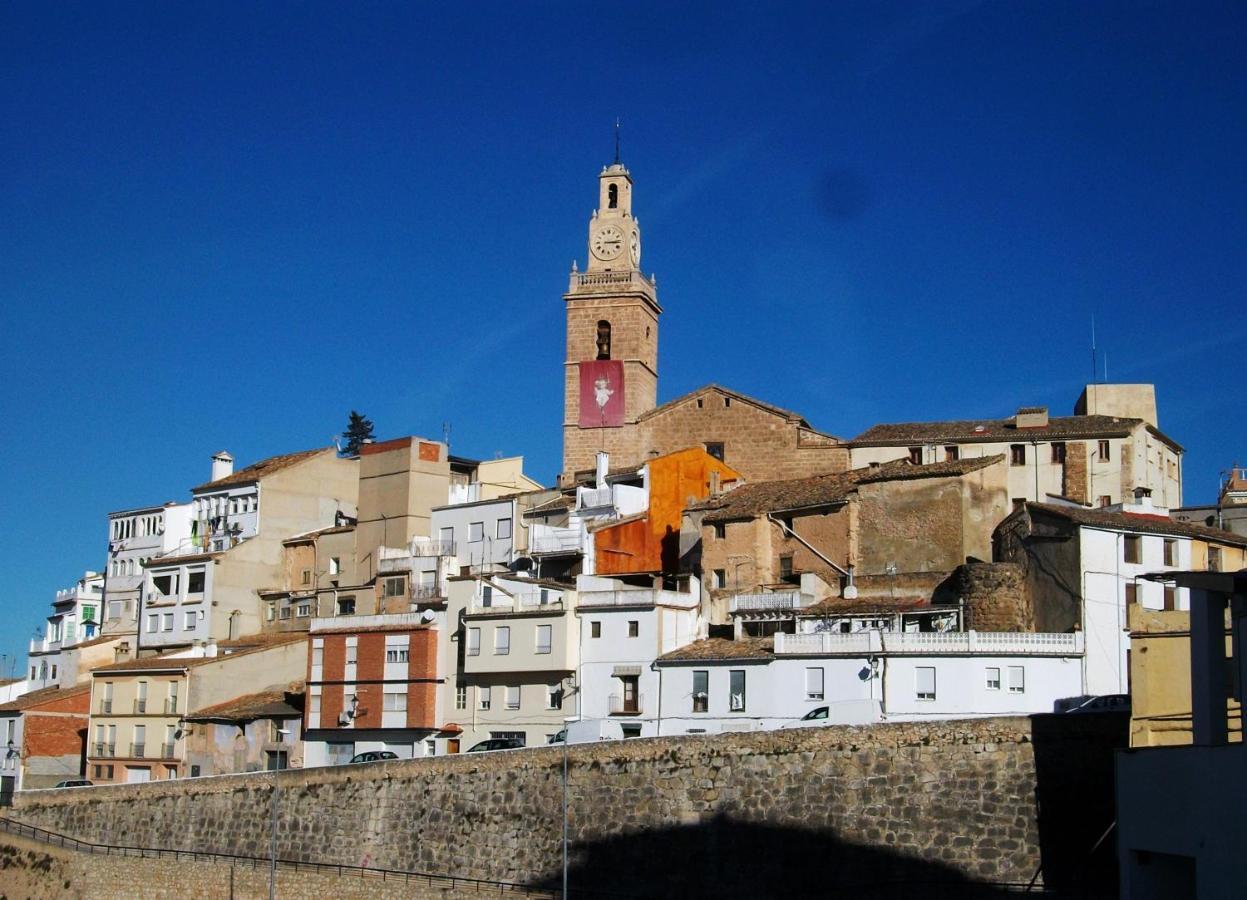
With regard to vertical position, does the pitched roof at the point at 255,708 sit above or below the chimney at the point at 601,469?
below

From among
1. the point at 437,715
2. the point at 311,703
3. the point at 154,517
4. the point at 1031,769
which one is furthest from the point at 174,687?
the point at 1031,769

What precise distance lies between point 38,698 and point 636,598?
3235cm

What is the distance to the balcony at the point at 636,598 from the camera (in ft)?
176

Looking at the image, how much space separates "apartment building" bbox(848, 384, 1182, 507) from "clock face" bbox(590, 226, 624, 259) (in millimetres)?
18711

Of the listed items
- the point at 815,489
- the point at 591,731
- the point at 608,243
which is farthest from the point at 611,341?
the point at 591,731

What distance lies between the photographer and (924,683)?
45906 mm

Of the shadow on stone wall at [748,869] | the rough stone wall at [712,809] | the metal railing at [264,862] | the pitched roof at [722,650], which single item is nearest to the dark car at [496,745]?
the rough stone wall at [712,809]

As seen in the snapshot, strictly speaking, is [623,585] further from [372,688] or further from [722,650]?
[372,688]

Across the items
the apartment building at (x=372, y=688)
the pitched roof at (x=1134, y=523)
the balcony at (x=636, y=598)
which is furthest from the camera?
the apartment building at (x=372, y=688)

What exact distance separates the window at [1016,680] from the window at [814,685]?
5.46 m

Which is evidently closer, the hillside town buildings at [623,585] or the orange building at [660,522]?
the hillside town buildings at [623,585]

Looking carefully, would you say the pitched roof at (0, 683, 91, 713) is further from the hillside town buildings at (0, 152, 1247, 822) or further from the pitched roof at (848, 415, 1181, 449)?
the pitched roof at (848, 415, 1181, 449)

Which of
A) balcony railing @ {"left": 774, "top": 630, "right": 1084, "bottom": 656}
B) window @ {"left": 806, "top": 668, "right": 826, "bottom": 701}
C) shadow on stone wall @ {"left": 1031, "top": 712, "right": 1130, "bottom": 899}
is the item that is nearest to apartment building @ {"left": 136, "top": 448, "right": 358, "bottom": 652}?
window @ {"left": 806, "top": 668, "right": 826, "bottom": 701}

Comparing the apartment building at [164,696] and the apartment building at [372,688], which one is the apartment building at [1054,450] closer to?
the apartment building at [372,688]
